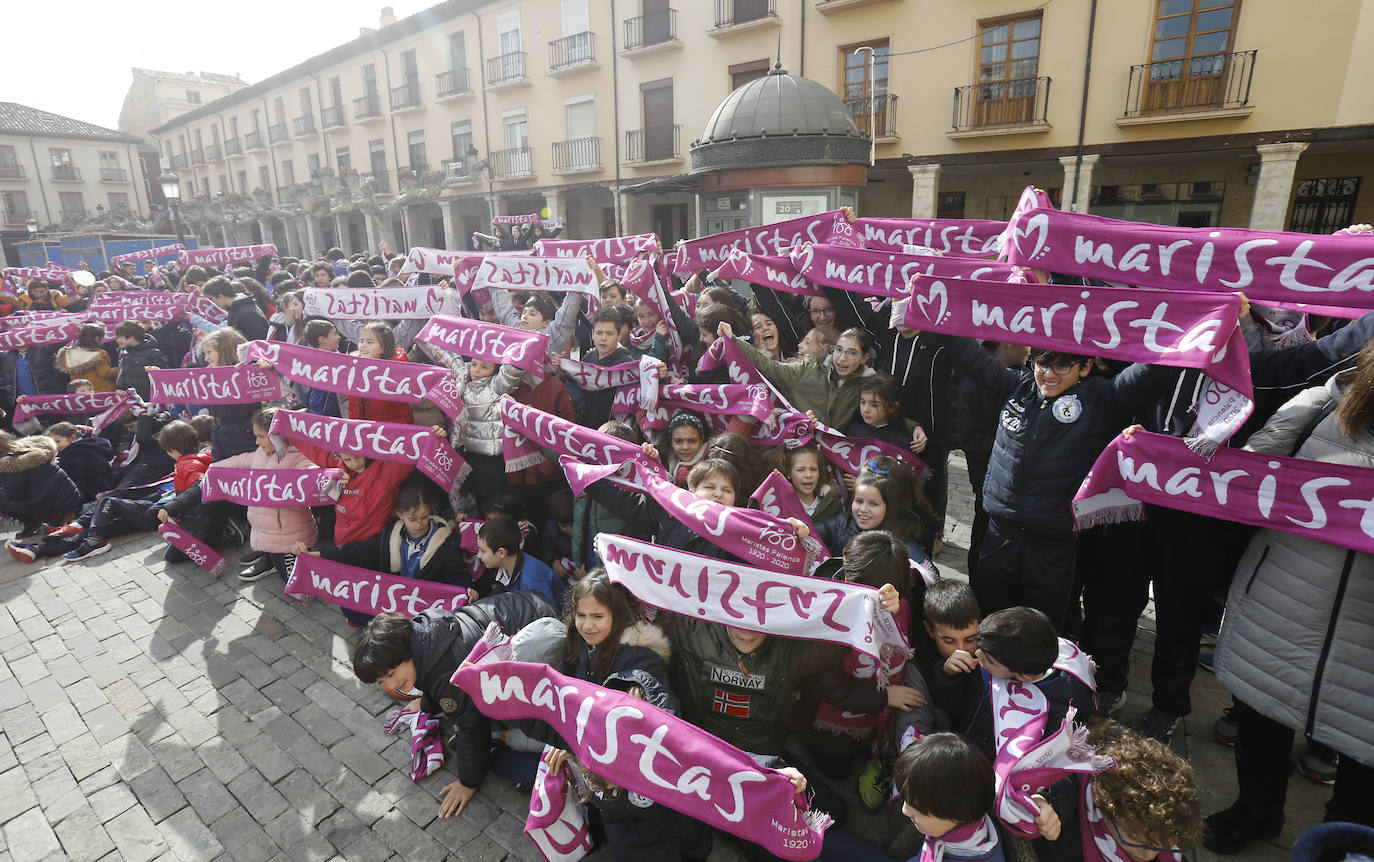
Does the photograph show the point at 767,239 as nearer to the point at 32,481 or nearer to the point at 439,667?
the point at 439,667

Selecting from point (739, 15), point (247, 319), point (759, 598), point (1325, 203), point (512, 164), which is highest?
point (739, 15)

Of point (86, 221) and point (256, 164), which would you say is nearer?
point (256, 164)

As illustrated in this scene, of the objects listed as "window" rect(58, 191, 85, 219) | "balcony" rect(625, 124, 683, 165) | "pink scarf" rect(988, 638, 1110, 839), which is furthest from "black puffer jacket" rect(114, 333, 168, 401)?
"window" rect(58, 191, 85, 219)

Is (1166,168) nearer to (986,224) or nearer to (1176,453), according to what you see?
(986,224)

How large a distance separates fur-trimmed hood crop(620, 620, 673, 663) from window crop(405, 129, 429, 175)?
1191 inches

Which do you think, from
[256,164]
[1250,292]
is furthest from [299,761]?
[256,164]

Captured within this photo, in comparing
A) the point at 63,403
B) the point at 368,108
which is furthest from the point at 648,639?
the point at 368,108

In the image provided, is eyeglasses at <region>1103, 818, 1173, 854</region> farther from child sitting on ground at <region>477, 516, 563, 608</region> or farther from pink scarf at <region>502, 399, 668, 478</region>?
child sitting on ground at <region>477, 516, 563, 608</region>

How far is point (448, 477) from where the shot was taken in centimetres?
498

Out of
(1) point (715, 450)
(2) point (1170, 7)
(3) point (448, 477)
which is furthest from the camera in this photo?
(2) point (1170, 7)

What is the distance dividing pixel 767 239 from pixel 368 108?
31.3 metres

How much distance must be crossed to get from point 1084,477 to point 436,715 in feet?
12.0

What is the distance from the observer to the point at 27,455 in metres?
6.47

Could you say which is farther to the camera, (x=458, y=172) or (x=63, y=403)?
(x=458, y=172)
